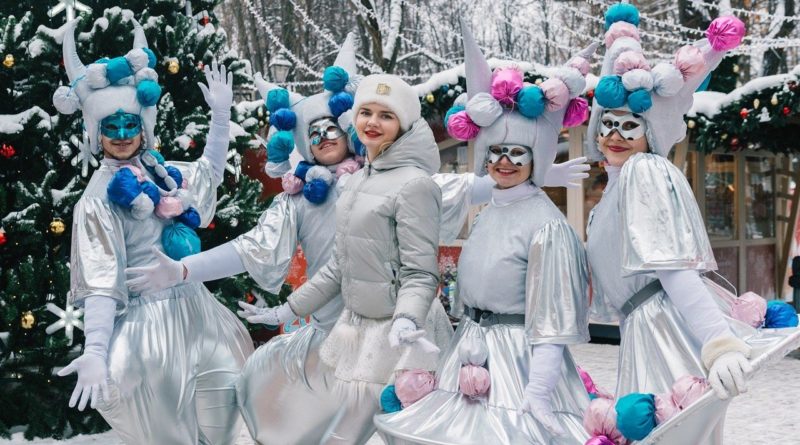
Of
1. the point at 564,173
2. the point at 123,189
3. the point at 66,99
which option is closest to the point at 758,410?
the point at 564,173

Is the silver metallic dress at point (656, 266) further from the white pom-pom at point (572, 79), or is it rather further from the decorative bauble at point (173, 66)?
the decorative bauble at point (173, 66)

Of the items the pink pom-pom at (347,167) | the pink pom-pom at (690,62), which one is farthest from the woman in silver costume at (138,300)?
the pink pom-pom at (690,62)

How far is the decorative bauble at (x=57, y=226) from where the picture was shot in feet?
17.1

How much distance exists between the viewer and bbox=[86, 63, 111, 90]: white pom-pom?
146 inches

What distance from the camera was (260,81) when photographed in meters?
4.27

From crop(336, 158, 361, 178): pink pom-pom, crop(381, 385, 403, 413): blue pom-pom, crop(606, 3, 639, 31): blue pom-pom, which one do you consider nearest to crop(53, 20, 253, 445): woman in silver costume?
crop(336, 158, 361, 178): pink pom-pom

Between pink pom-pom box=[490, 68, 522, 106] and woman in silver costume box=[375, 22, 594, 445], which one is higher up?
pink pom-pom box=[490, 68, 522, 106]

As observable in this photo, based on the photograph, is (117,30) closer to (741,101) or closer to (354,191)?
(354,191)

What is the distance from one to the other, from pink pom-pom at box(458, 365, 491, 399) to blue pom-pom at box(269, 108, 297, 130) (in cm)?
157

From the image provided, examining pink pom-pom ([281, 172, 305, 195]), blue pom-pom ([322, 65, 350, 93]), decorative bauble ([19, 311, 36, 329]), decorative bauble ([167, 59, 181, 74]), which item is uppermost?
decorative bauble ([167, 59, 181, 74])

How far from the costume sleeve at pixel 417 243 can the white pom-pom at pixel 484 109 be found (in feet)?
1.17

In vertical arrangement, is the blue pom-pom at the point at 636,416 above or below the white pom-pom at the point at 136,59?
below

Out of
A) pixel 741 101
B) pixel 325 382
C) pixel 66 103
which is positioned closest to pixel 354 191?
pixel 325 382

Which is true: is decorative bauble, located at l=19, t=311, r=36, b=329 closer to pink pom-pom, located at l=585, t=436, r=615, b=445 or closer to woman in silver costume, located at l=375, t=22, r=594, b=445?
woman in silver costume, located at l=375, t=22, r=594, b=445
